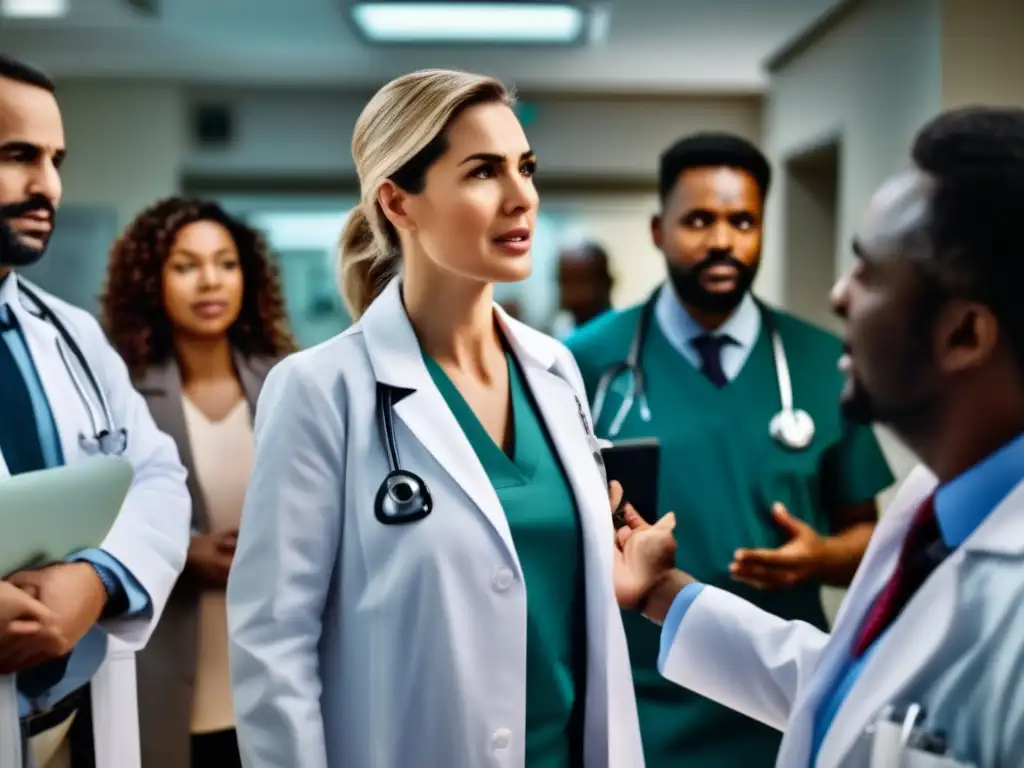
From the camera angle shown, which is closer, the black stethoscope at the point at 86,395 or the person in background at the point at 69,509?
the person in background at the point at 69,509

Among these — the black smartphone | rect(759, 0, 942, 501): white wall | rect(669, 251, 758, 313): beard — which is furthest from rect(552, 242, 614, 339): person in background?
the black smartphone

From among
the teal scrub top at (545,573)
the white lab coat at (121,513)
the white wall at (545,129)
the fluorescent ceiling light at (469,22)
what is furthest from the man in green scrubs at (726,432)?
the white wall at (545,129)

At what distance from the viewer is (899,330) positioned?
0.86 meters

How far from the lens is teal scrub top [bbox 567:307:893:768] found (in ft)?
5.57

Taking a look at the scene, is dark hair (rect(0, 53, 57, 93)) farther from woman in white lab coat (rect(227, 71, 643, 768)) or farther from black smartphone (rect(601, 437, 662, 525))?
black smartphone (rect(601, 437, 662, 525))

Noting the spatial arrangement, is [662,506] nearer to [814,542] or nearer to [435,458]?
[814,542]

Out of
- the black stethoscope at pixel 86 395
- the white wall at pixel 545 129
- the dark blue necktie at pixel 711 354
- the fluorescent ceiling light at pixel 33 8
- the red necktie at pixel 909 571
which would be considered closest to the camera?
the red necktie at pixel 909 571

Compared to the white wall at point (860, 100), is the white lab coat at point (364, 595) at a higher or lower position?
lower

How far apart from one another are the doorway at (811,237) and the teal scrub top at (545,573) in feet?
12.6

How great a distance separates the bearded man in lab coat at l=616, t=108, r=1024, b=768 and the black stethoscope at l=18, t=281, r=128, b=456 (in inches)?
36.5

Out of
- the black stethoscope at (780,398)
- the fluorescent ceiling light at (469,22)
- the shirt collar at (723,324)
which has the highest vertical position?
the fluorescent ceiling light at (469,22)

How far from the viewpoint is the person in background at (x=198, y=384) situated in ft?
5.55

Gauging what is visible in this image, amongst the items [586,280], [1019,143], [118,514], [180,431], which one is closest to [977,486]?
[1019,143]

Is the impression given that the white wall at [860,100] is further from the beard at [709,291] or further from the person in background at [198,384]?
the person in background at [198,384]
